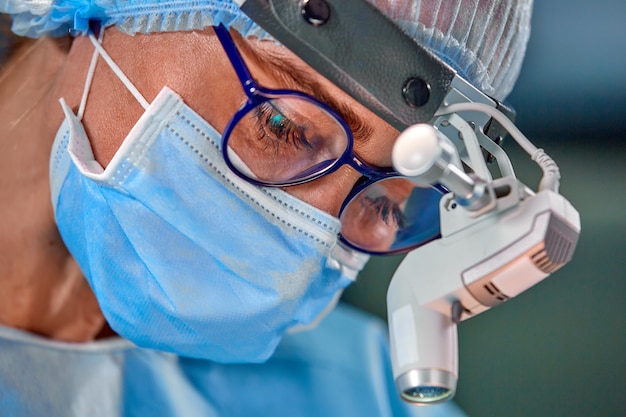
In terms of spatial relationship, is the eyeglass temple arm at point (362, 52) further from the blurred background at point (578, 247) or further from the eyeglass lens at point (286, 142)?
the blurred background at point (578, 247)

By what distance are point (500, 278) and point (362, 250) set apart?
0.53 meters

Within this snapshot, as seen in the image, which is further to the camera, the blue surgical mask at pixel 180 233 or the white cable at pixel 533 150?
the blue surgical mask at pixel 180 233

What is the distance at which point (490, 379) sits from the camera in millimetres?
1569

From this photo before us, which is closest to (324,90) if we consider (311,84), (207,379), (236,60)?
(311,84)

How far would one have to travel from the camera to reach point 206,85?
950mm

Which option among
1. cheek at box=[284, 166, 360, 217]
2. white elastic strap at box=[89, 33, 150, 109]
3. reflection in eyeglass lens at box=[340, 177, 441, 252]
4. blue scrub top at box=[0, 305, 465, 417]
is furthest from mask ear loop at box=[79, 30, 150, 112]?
blue scrub top at box=[0, 305, 465, 417]

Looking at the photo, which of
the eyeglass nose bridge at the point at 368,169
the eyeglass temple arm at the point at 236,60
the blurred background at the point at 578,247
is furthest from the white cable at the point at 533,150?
the blurred background at the point at 578,247

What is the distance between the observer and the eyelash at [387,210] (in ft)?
4.08

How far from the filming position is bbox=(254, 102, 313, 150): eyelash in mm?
946

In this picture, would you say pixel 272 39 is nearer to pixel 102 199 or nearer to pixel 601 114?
pixel 102 199

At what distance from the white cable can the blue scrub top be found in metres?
0.83

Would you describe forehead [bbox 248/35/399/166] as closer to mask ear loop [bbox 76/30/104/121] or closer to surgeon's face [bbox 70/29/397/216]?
surgeon's face [bbox 70/29/397/216]

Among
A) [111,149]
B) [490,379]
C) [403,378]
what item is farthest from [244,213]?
[490,379]

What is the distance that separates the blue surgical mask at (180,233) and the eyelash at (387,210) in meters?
0.15
